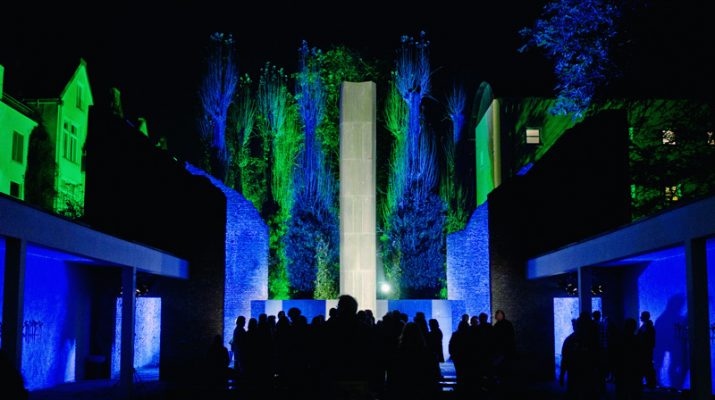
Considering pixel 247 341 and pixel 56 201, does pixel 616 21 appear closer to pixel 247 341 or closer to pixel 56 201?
pixel 247 341

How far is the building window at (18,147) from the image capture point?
32.3m

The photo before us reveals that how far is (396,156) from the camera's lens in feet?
113

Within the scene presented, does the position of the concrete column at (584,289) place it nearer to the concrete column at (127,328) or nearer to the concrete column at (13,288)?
the concrete column at (127,328)

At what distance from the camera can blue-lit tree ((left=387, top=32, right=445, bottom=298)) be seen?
1152 inches

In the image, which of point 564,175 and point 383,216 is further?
point 383,216

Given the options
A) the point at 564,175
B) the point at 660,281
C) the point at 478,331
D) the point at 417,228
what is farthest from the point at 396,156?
the point at 478,331

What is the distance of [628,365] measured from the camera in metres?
12.8

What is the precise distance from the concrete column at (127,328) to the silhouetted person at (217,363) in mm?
3502

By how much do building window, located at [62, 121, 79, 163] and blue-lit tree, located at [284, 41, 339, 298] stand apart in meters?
9.13

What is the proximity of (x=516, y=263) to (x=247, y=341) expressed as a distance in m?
10.3

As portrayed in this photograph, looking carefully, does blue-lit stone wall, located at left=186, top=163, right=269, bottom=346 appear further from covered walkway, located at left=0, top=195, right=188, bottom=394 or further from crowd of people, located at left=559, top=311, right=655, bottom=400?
crowd of people, located at left=559, top=311, right=655, bottom=400

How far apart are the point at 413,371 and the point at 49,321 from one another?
1099 centimetres

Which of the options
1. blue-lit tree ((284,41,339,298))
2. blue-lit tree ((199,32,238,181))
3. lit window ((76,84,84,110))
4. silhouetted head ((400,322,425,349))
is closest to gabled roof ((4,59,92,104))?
lit window ((76,84,84,110))

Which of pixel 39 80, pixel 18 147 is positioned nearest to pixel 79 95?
pixel 39 80
